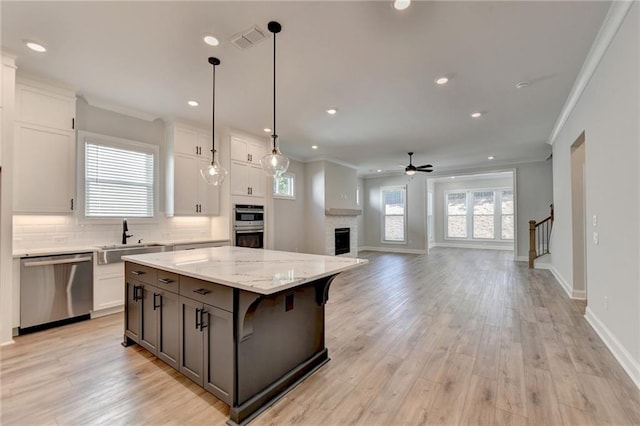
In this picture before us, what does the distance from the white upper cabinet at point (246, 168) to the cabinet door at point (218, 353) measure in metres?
3.45

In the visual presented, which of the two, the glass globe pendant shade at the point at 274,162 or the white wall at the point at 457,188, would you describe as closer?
the glass globe pendant shade at the point at 274,162

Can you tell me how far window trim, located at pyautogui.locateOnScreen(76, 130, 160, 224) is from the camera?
12.3 ft

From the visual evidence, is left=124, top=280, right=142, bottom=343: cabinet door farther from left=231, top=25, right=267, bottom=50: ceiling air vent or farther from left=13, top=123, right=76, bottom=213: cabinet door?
left=231, top=25, right=267, bottom=50: ceiling air vent

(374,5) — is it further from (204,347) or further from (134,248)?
(134,248)

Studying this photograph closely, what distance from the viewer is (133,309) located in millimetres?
2723

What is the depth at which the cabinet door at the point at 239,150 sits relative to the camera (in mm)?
5105

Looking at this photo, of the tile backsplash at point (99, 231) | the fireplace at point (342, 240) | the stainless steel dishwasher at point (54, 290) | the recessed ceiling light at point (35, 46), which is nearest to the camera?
the recessed ceiling light at point (35, 46)

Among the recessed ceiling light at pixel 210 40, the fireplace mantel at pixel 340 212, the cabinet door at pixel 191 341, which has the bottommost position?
the cabinet door at pixel 191 341

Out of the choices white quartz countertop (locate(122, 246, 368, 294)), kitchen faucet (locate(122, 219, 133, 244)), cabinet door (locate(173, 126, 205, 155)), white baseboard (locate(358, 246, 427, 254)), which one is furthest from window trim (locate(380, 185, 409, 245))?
kitchen faucet (locate(122, 219, 133, 244))

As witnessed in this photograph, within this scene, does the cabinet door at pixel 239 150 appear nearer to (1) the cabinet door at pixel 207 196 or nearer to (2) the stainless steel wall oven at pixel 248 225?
(1) the cabinet door at pixel 207 196

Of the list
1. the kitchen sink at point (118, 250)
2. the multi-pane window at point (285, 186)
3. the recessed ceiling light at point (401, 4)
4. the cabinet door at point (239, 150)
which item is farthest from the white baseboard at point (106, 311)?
the recessed ceiling light at point (401, 4)

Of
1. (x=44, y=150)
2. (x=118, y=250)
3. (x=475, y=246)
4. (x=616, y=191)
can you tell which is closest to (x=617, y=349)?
(x=616, y=191)

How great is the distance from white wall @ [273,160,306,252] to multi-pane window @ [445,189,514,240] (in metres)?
6.70

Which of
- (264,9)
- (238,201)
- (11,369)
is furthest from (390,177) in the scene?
(11,369)
